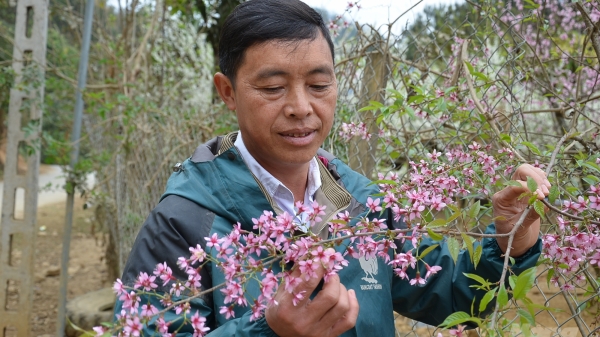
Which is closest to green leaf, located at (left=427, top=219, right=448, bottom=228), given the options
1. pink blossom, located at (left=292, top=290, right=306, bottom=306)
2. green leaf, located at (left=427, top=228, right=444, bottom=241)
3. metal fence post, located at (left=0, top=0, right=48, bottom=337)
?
green leaf, located at (left=427, top=228, right=444, bottom=241)

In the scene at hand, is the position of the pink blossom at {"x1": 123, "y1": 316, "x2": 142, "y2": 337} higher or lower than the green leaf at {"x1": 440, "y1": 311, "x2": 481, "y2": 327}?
lower

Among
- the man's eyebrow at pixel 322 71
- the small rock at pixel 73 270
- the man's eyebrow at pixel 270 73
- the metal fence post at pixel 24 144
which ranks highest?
the man's eyebrow at pixel 322 71

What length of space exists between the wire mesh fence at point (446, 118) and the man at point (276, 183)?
0.24m

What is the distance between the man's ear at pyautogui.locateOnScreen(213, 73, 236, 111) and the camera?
190cm

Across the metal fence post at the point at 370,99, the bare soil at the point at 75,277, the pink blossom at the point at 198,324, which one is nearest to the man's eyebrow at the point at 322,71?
the pink blossom at the point at 198,324

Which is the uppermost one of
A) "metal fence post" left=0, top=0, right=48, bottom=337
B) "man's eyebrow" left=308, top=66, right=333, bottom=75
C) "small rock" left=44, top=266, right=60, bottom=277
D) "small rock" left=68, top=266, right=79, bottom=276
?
"man's eyebrow" left=308, top=66, right=333, bottom=75

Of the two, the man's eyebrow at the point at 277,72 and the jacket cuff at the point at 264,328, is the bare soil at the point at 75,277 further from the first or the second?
the jacket cuff at the point at 264,328

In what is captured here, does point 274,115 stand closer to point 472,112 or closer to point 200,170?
point 200,170

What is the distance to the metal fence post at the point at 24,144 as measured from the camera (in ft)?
17.3

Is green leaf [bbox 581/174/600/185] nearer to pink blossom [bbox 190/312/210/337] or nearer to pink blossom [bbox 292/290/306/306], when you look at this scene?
pink blossom [bbox 292/290/306/306]

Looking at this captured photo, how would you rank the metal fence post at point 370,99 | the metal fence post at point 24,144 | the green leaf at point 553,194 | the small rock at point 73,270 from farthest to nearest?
the small rock at point 73,270 < the metal fence post at point 24,144 < the metal fence post at point 370,99 < the green leaf at point 553,194

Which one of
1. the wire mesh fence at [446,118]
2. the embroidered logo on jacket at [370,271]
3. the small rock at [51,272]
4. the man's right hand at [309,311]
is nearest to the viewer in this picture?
the man's right hand at [309,311]

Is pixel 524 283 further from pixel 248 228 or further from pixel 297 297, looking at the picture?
pixel 248 228

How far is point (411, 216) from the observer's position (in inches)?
60.9
